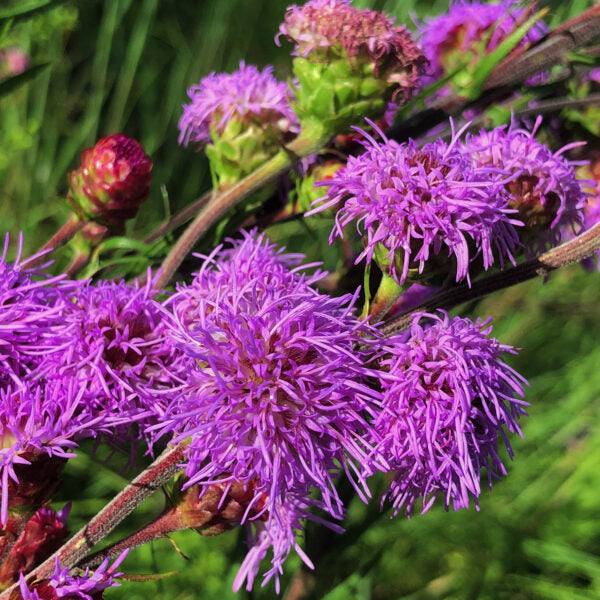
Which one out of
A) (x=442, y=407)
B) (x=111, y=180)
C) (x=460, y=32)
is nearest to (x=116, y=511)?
(x=442, y=407)

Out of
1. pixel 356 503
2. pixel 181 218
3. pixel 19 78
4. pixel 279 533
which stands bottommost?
pixel 356 503

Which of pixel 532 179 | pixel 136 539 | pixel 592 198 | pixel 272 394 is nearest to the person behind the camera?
pixel 272 394

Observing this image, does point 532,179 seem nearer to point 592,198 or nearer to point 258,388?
point 592,198

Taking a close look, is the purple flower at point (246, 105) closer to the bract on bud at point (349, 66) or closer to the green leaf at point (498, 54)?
the bract on bud at point (349, 66)

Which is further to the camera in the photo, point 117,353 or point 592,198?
point 592,198

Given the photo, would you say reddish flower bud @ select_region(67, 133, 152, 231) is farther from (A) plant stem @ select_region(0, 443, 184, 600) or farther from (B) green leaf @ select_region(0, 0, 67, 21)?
(A) plant stem @ select_region(0, 443, 184, 600)

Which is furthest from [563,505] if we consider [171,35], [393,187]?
[171,35]
